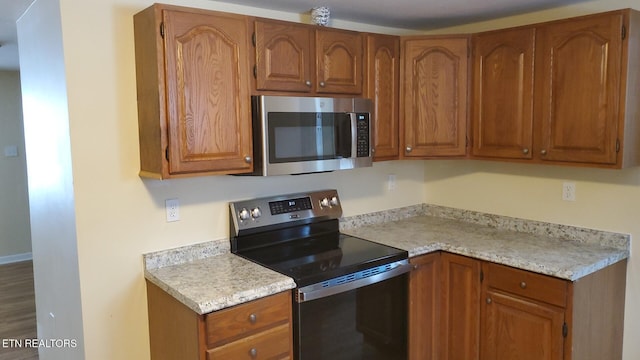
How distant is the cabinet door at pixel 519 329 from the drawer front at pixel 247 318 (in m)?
1.17

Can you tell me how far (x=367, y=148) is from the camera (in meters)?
2.71

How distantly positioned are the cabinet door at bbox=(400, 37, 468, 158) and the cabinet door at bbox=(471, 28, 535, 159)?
0.28 ft

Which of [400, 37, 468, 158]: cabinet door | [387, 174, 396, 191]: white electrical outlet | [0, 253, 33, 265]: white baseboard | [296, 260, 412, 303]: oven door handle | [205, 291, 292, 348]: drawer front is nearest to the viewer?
[205, 291, 292, 348]: drawer front

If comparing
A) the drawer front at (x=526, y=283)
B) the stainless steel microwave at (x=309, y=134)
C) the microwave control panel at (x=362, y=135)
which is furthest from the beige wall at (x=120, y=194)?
the drawer front at (x=526, y=283)

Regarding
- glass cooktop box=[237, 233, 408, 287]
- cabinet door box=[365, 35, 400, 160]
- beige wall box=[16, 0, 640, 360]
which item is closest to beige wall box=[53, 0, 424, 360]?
beige wall box=[16, 0, 640, 360]

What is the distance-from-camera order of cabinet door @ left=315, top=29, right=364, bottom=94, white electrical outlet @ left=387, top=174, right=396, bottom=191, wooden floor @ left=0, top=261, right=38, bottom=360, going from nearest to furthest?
cabinet door @ left=315, top=29, right=364, bottom=94 → white electrical outlet @ left=387, top=174, right=396, bottom=191 → wooden floor @ left=0, top=261, right=38, bottom=360

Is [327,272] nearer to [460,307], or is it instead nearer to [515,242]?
[460,307]

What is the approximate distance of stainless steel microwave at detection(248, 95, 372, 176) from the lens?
91.5 inches

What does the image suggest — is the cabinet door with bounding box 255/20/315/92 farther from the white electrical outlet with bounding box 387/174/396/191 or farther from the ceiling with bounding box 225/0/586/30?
the white electrical outlet with bounding box 387/174/396/191

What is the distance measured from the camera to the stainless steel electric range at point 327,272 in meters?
2.26

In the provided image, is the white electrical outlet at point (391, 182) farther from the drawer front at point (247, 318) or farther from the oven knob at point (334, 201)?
the drawer front at point (247, 318)

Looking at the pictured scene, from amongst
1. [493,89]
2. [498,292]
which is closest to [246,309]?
[498,292]

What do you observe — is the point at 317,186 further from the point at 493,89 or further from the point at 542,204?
the point at 542,204

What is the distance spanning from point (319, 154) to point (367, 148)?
33cm
